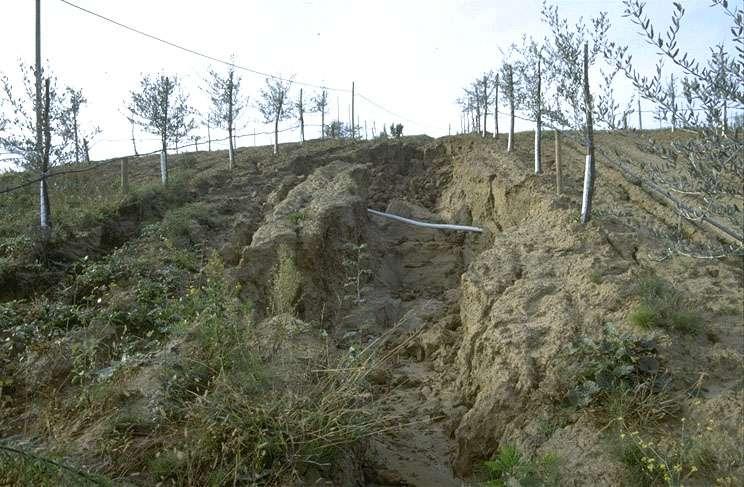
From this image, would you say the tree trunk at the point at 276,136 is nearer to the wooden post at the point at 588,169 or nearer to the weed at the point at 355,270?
the weed at the point at 355,270

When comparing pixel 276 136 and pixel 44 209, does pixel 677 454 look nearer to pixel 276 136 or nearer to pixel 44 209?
pixel 44 209

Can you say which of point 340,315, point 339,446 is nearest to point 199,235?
point 340,315

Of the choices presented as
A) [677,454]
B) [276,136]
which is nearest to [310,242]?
[677,454]

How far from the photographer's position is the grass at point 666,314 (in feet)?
17.3

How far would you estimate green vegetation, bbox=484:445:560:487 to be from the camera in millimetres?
4133

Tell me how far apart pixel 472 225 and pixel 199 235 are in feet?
19.9

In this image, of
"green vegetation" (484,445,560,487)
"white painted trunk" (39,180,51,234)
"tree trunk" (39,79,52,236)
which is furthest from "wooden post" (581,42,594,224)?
"white painted trunk" (39,180,51,234)

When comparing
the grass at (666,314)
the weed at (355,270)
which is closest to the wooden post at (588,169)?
the grass at (666,314)

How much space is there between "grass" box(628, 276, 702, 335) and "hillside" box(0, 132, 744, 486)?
2 centimetres

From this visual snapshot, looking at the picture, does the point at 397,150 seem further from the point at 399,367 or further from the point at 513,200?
the point at 399,367

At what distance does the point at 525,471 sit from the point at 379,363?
59.3 inches

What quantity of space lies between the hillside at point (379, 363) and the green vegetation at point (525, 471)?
3 centimetres

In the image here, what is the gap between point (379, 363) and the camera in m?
5.10

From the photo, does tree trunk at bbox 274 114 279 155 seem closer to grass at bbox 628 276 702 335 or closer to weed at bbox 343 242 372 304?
weed at bbox 343 242 372 304
